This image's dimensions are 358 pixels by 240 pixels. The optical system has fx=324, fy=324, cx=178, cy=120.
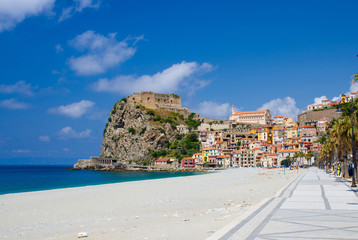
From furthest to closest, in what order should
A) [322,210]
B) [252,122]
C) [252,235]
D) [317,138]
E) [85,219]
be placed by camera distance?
[252,122] < [317,138] < [85,219] < [322,210] < [252,235]

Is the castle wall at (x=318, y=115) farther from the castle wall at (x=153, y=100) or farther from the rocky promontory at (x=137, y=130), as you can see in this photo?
the castle wall at (x=153, y=100)

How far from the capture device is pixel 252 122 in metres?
140

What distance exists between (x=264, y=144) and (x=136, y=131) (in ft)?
148

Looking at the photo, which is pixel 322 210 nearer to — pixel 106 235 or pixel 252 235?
pixel 252 235

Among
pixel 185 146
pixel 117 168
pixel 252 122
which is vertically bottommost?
pixel 117 168

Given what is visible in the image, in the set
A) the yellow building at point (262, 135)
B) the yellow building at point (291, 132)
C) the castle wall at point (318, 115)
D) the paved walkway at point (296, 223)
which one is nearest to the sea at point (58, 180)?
the paved walkway at point (296, 223)

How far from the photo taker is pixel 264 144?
349 ft

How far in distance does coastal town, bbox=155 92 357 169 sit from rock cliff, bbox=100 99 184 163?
690 centimetres

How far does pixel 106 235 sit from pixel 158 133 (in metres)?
106

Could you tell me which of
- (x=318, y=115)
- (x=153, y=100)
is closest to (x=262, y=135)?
(x=318, y=115)

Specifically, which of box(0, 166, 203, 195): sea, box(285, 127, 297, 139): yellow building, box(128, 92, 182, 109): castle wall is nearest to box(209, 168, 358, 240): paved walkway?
box(0, 166, 203, 195): sea

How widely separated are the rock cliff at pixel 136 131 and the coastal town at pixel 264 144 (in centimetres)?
690

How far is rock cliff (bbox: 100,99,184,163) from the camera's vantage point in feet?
373

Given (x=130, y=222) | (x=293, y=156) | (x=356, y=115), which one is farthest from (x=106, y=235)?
(x=293, y=156)
